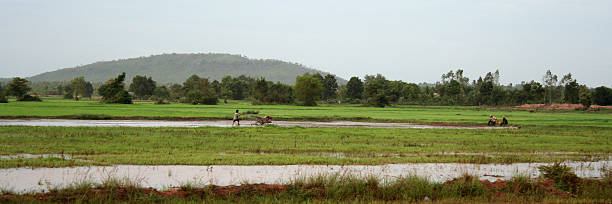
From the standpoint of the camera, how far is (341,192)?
1123 centimetres

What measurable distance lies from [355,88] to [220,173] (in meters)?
140

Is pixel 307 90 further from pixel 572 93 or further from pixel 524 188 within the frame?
pixel 524 188

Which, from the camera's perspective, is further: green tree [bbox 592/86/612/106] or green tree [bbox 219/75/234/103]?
green tree [bbox 219/75/234/103]

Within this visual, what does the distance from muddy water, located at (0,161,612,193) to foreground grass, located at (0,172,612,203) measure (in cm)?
46

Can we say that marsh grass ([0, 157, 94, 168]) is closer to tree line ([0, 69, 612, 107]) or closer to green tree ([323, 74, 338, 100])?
tree line ([0, 69, 612, 107])

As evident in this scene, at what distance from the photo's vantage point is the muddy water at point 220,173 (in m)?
11.4

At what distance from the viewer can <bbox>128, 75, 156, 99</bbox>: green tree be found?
150875 mm

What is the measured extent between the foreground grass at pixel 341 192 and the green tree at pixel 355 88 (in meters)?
139

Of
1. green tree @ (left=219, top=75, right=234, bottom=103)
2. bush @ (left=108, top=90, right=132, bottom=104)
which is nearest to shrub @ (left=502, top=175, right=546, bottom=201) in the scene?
bush @ (left=108, top=90, right=132, bottom=104)

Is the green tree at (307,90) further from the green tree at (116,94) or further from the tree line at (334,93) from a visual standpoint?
the green tree at (116,94)

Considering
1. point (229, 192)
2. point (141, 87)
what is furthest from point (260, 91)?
point (229, 192)

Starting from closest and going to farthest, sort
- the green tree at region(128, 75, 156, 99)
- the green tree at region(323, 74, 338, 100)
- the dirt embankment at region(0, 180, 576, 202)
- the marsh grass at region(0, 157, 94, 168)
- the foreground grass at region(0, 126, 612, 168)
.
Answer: the dirt embankment at region(0, 180, 576, 202) < the marsh grass at region(0, 157, 94, 168) < the foreground grass at region(0, 126, 612, 168) < the green tree at region(128, 75, 156, 99) < the green tree at region(323, 74, 338, 100)

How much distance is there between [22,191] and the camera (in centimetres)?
1006

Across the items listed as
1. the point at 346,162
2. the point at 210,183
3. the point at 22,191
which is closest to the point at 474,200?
the point at 346,162
